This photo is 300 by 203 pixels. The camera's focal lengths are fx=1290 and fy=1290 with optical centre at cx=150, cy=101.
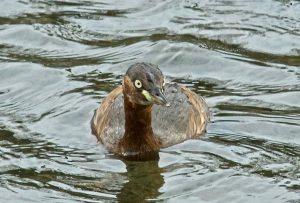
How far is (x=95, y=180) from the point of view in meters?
13.6

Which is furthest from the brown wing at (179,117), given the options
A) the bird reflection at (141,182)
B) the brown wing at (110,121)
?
the bird reflection at (141,182)

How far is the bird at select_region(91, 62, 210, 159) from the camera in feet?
47.0

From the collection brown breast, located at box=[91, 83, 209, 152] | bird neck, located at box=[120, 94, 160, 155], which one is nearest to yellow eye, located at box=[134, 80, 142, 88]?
bird neck, located at box=[120, 94, 160, 155]

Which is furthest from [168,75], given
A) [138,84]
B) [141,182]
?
[141,182]

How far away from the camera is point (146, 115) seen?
1471cm

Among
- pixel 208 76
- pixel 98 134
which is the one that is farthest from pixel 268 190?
pixel 208 76

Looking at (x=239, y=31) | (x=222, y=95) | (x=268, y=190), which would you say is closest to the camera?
(x=268, y=190)

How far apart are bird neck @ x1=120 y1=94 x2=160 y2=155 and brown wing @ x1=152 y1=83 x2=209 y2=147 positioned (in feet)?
0.55

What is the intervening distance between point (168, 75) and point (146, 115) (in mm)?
2422

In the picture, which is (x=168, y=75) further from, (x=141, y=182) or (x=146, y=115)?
(x=141, y=182)

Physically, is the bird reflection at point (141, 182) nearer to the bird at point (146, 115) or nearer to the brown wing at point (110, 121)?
the bird at point (146, 115)

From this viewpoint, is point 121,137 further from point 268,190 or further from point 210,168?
point 268,190

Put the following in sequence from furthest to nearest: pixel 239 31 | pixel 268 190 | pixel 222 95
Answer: pixel 239 31 < pixel 222 95 < pixel 268 190

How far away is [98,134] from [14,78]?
213 centimetres
